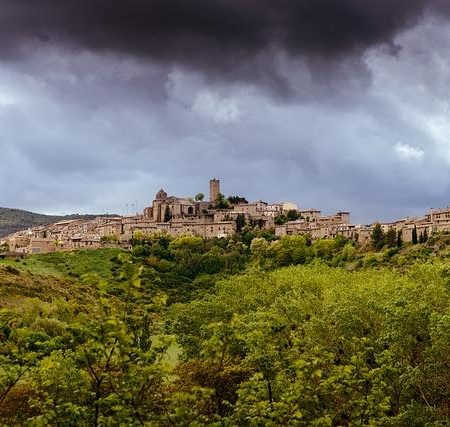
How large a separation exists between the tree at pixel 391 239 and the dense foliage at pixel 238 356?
56682mm

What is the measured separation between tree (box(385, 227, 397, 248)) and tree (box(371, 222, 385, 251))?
1020 millimetres

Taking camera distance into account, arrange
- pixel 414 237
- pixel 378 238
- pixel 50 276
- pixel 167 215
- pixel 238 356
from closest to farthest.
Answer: pixel 238 356 < pixel 50 276 < pixel 414 237 < pixel 378 238 < pixel 167 215

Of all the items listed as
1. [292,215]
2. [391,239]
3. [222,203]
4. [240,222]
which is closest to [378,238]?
[391,239]

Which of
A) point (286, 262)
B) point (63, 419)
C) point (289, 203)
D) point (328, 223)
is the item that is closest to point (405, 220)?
point (328, 223)

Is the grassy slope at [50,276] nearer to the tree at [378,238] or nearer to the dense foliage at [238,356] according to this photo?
the dense foliage at [238,356]

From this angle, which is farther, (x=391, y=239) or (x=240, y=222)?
(x=240, y=222)

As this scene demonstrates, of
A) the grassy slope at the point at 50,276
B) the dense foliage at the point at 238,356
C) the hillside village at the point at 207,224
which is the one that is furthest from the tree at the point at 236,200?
the dense foliage at the point at 238,356

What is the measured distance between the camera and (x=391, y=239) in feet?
407

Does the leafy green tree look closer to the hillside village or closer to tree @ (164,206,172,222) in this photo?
the hillside village

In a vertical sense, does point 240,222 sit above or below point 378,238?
above

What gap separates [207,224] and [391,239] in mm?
56854

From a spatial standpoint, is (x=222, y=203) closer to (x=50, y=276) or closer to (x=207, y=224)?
(x=207, y=224)

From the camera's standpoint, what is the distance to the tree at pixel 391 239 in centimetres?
12300

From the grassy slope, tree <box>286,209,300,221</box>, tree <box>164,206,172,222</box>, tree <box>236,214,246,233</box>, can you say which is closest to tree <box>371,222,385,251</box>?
tree <box>236,214,246,233</box>
